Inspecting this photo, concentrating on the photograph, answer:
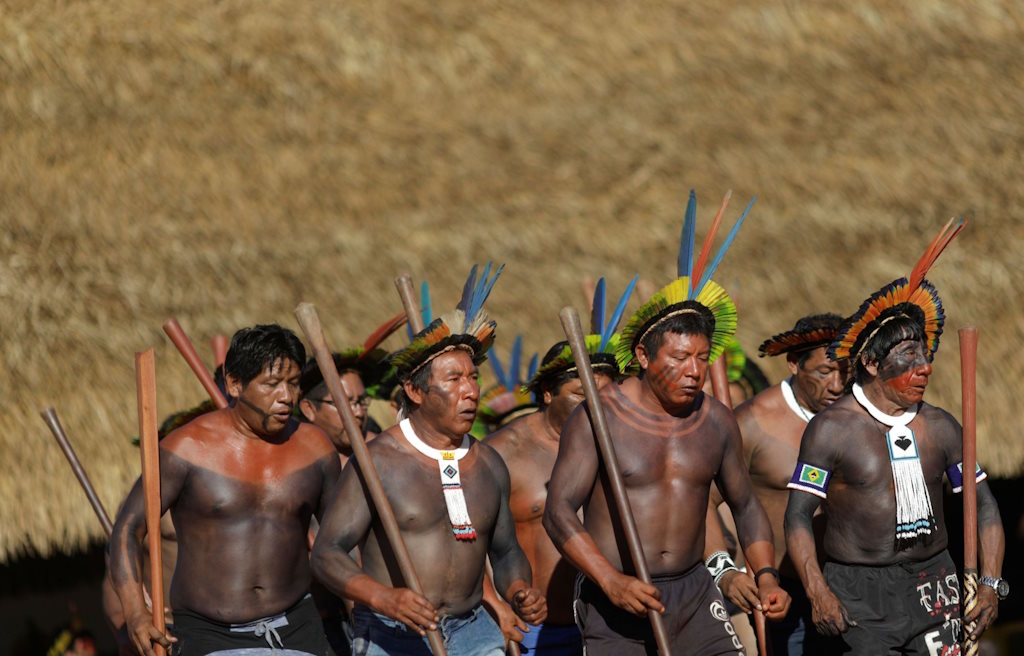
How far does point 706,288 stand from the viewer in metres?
5.71

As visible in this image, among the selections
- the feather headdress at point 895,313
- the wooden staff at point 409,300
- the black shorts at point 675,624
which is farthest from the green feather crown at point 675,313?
the wooden staff at point 409,300

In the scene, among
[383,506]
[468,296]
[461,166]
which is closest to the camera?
[383,506]

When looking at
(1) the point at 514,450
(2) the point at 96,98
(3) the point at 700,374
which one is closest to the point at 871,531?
(3) the point at 700,374

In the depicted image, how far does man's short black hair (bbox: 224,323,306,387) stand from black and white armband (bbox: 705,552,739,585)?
5.14 feet

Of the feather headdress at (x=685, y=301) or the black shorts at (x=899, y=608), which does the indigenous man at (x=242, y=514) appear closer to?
the feather headdress at (x=685, y=301)

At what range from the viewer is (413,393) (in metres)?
5.50

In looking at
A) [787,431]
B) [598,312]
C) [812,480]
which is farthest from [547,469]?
[812,480]

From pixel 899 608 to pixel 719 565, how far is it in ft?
2.02

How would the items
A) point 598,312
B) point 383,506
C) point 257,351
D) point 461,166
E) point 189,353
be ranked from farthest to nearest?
point 461,166 < point 598,312 < point 189,353 < point 257,351 < point 383,506

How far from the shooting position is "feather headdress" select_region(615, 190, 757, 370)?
5609mm

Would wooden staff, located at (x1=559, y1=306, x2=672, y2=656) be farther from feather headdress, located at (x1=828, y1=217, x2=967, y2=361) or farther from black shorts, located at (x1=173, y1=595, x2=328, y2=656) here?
black shorts, located at (x1=173, y1=595, x2=328, y2=656)

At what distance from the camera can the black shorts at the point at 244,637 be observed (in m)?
5.53

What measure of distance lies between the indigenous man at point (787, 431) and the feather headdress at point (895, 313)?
0.87 m

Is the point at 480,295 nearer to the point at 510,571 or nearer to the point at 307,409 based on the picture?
the point at 510,571
